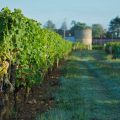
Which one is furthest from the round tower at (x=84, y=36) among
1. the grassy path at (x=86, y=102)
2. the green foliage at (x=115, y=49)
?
the grassy path at (x=86, y=102)

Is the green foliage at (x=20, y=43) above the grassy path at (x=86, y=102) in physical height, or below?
Result: above

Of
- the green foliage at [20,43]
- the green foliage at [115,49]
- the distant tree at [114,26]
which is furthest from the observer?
the distant tree at [114,26]

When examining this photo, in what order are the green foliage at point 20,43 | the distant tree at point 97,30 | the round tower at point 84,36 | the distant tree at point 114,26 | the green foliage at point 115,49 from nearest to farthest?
1. the green foliage at point 20,43
2. the green foliage at point 115,49
3. the round tower at point 84,36
4. the distant tree at point 114,26
5. the distant tree at point 97,30

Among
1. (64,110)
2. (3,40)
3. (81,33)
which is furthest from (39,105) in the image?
(81,33)

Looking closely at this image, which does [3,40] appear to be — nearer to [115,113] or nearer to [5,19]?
[5,19]

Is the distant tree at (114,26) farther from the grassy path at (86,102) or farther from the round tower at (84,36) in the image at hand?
the grassy path at (86,102)

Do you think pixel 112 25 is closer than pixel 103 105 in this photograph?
No

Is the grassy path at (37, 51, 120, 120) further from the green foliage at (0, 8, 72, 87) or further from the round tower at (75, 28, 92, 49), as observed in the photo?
the round tower at (75, 28, 92, 49)

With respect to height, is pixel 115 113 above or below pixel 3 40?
below

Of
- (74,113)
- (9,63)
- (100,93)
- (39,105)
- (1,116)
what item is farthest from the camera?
(100,93)

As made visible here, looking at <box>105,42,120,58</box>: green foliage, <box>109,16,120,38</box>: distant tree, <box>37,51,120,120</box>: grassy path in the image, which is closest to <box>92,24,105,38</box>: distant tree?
<box>109,16,120,38</box>: distant tree

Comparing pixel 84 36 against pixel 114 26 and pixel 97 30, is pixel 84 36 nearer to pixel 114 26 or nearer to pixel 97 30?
pixel 114 26

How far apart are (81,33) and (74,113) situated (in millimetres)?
104008

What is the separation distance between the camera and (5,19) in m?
11.3
